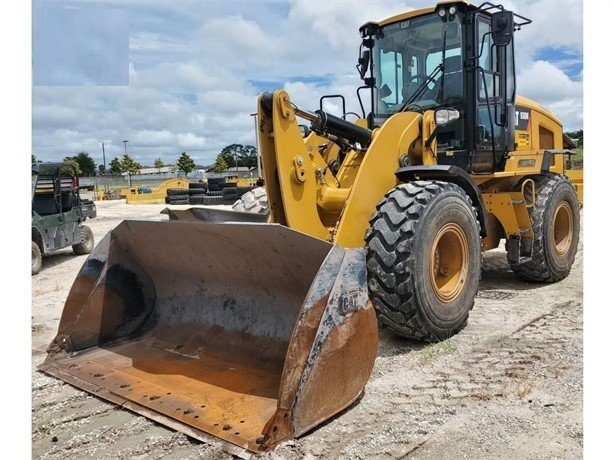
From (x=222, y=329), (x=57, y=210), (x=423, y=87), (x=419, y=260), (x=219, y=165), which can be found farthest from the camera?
(x=219, y=165)

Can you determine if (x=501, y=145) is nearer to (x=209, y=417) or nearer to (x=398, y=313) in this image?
(x=398, y=313)

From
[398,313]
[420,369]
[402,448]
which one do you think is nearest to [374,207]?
[398,313]

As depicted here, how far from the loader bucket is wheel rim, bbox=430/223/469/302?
4.21ft

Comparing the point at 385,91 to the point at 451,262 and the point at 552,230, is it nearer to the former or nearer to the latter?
the point at 451,262

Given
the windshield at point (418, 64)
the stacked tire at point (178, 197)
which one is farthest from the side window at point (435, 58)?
the stacked tire at point (178, 197)

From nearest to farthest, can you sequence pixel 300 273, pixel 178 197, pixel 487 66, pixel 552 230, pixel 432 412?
pixel 432 412 < pixel 300 273 < pixel 487 66 < pixel 552 230 < pixel 178 197

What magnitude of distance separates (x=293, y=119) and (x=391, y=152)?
882 mm

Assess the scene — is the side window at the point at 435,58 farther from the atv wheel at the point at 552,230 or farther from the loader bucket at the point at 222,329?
the loader bucket at the point at 222,329

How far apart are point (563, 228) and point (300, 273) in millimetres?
4435

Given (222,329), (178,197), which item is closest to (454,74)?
(222,329)

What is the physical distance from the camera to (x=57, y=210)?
9984 mm

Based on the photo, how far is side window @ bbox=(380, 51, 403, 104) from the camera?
5887mm

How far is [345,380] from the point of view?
3.12 m

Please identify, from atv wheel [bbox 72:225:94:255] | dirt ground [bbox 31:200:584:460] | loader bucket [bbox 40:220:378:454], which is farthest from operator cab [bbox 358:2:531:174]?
atv wheel [bbox 72:225:94:255]
